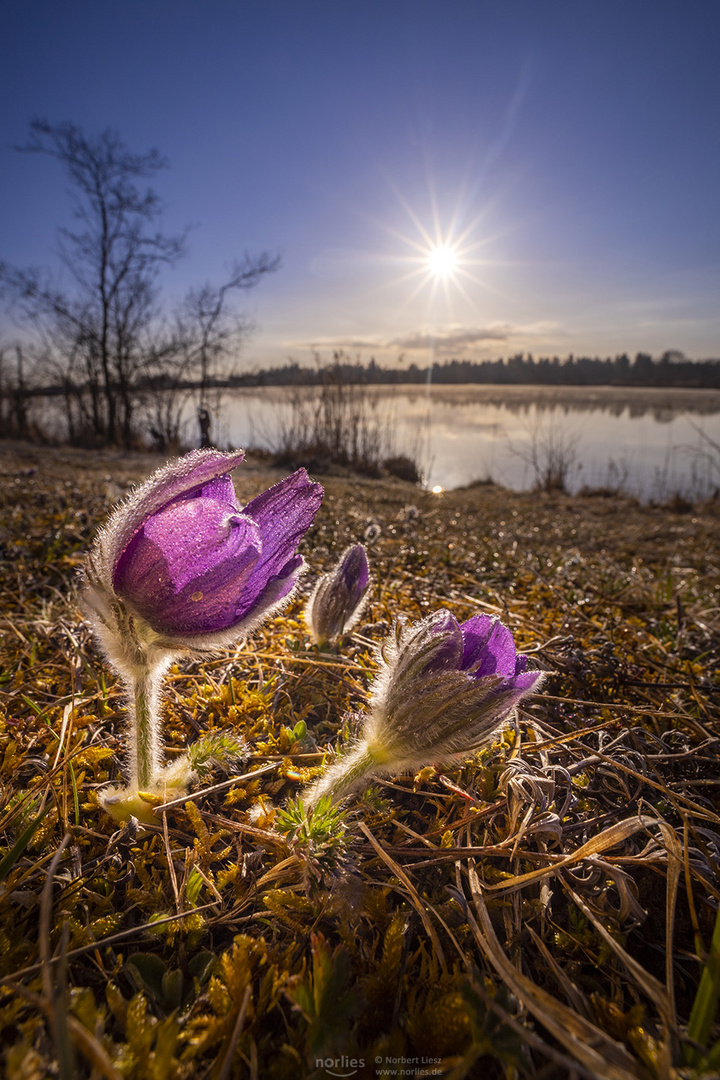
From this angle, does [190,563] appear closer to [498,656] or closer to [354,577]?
[498,656]

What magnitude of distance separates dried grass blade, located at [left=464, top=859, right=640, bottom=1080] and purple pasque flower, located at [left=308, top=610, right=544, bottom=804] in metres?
0.38

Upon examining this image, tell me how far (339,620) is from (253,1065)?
1306mm

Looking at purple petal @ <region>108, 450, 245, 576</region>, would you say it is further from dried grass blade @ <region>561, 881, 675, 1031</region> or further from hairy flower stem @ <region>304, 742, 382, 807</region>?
dried grass blade @ <region>561, 881, 675, 1031</region>

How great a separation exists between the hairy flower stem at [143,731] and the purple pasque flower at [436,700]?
1.36 feet

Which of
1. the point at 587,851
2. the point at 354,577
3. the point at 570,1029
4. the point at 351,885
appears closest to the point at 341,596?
the point at 354,577

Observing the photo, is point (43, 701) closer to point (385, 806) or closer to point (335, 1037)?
point (385, 806)

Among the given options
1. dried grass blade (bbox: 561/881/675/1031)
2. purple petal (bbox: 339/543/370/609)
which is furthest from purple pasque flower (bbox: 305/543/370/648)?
dried grass blade (bbox: 561/881/675/1031)

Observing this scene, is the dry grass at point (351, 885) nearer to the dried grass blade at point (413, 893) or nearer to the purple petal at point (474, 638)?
the dried grass blade at point (413, 893)

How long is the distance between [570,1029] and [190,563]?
1.07 metres

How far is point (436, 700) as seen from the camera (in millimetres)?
1271

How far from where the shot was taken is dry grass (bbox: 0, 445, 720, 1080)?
924 millimetres

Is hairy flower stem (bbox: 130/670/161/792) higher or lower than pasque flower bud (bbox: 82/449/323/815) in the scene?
lower

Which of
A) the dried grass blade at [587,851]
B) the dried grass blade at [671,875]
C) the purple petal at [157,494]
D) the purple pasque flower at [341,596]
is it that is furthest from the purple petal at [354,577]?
the dried grass blade at [671,875]

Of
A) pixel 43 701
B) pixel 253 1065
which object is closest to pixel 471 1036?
pixel 253 1065
